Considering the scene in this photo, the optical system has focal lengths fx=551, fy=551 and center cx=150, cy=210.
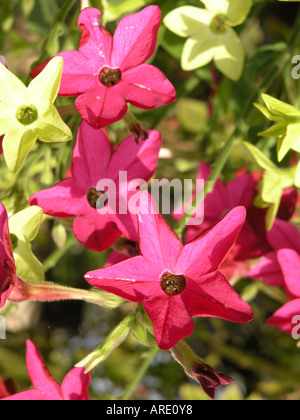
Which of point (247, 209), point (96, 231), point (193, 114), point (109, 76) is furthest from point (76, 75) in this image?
point (193, 114)

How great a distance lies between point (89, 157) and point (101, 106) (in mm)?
79

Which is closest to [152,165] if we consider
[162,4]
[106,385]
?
[162,4]

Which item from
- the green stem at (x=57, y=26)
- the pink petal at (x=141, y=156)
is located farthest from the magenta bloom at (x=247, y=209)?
the green stem at (x=57, y=26)

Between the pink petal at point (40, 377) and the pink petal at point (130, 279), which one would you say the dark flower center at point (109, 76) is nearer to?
the pink petal at point (130, 279)

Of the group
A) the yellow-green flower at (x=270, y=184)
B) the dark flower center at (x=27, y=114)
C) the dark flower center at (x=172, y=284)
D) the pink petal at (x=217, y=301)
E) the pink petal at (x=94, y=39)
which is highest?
the pink petal at (x=94, y=39)

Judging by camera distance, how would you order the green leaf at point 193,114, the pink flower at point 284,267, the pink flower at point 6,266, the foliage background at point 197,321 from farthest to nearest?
1. the green leaf at point 193,114
2. the foliage background at point 197,321
3. the pink flower at point 284,267
4. the pink flower at point 6,266

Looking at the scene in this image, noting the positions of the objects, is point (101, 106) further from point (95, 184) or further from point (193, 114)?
point (193, 114)

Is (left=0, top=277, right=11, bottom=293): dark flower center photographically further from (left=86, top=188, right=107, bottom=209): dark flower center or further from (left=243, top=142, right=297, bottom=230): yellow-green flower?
(left=243, top=142, right=297, bottom=230): yellow-green flower

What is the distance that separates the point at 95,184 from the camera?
587 millimetres

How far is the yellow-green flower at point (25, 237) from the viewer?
536 mm

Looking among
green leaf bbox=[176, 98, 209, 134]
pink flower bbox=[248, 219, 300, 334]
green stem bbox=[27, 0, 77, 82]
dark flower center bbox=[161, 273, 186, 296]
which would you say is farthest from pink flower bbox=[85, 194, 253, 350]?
green leaf bbox=[176, 98, 209, 134]

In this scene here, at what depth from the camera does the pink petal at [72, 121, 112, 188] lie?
0.56 m

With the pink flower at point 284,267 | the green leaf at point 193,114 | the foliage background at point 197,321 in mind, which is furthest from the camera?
the green leaf at point 193,114
